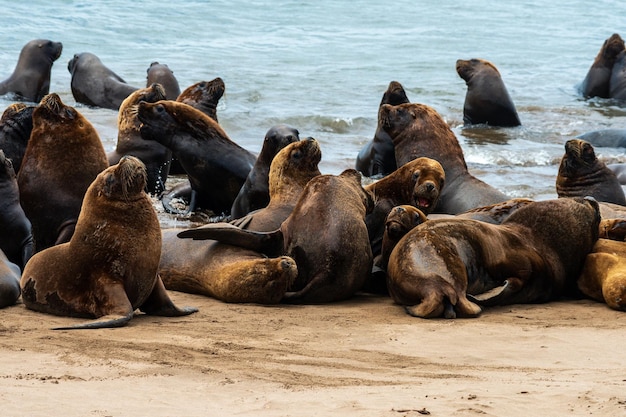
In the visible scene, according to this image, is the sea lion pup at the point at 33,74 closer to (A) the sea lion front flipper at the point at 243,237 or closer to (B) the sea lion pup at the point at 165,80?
(B) the sea lion pup at the point at 165,80

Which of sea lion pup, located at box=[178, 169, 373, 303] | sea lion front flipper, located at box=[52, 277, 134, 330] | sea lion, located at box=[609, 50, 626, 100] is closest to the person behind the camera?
sea lion front flipper, located at box=[52, 277, 134, 330]

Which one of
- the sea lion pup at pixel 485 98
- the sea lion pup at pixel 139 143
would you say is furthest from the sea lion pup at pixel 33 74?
the sea lion pup at pixel 139 143

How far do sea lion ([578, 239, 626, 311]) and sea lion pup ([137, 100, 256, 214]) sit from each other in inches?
153

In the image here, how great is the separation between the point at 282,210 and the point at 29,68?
1096cm

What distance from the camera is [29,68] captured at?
57.7ft

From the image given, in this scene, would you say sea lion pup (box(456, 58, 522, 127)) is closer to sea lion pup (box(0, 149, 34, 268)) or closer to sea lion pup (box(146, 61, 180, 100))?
sea lion pup (box(146, 61, 180, 100))

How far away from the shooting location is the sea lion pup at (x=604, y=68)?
20766mm

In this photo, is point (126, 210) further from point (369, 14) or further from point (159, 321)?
point (369, 14)

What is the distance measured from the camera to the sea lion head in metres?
5.95

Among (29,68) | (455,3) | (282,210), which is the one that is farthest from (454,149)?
(455,3)

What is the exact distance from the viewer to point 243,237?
694cm

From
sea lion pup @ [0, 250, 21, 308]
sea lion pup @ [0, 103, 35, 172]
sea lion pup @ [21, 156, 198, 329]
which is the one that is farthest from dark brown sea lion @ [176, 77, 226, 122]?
sea lion pup @ [21, 156, 198, 329]

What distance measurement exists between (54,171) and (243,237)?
1635mm

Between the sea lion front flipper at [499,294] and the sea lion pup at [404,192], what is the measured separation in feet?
3.88
